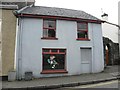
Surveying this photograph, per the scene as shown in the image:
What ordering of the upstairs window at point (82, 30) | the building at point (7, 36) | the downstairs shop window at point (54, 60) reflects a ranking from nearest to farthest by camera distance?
the building at point (7, 36), the downstairs shop window at point (54, 60), the upstairs window at point (82, 30)

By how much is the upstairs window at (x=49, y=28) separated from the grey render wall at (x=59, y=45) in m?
0.32

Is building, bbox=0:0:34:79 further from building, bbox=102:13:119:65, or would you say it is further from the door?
building, bbox=102:13:119:65

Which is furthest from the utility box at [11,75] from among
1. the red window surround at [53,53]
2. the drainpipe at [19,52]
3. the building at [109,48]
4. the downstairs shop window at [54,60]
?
the building at [109,48]

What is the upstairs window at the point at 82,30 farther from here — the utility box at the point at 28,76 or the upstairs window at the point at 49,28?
the utility box at the point at 28,76

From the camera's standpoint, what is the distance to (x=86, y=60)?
58.7ft

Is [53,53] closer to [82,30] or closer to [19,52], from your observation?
[19,52]

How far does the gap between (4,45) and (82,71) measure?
6626mm

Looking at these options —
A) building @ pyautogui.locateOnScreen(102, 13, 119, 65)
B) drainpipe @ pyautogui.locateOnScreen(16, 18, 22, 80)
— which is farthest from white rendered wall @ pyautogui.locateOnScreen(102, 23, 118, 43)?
drainpipe @ pyautogui.locateOnScreen(16, 18, 22, 80)

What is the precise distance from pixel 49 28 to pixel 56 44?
140 centimetres

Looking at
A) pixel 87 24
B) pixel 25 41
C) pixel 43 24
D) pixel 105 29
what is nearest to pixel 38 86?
pixel 25 41

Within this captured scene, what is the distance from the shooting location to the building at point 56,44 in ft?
52.3

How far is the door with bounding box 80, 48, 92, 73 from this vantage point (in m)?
17.7

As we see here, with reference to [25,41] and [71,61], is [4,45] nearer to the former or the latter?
[25,41]

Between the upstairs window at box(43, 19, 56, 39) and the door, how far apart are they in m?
2.89
